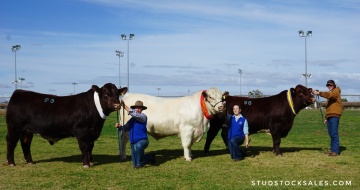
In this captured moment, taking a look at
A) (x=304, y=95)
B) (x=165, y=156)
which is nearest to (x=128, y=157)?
(x=165, y=156)

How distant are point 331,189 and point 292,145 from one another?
7127 millimetres

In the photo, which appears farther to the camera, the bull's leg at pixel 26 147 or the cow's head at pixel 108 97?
the bull's leg at pixel 26 147

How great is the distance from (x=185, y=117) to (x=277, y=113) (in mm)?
2525

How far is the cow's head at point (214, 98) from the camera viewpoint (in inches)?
422

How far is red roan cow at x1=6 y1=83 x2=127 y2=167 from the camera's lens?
387 inches

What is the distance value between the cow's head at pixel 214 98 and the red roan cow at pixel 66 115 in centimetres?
209

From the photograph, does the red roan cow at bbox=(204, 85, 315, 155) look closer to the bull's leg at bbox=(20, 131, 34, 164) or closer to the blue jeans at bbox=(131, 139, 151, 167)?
the blue jeans at bbox=(131, 139, 151, 167)

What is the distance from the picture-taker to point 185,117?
1085 centimetres

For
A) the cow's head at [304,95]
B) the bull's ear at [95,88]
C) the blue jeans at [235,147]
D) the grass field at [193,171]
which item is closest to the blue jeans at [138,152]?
the grass field at [193,171]

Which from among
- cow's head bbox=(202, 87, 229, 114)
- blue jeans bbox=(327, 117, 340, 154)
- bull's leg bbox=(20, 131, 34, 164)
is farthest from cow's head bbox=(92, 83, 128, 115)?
blue jeans bbox=(327, 117, 340, 154)

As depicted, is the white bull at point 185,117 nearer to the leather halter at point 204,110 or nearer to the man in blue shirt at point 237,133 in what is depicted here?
the leather halter at point 204,110

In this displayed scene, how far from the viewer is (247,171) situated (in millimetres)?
9125

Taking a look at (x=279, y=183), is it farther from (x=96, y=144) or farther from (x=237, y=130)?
(x=96, y=144)

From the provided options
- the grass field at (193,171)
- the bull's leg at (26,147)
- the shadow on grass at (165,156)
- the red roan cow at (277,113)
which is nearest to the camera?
the grass field at (193,171)
